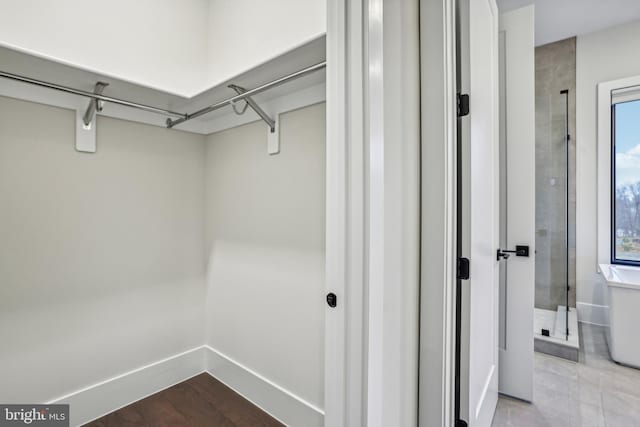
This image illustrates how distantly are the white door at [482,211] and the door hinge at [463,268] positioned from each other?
0.7 inches

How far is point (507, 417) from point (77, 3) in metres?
2.96

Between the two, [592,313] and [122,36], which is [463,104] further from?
[592,313]

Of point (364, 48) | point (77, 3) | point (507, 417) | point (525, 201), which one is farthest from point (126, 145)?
point (507, 417)

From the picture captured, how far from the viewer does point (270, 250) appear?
5.35ft

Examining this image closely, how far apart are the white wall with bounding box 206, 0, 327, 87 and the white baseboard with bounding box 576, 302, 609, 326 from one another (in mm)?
3370

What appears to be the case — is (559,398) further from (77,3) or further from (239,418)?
(77,3)

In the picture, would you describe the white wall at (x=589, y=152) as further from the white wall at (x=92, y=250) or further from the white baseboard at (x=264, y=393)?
the white wall at (x=92, y=250)

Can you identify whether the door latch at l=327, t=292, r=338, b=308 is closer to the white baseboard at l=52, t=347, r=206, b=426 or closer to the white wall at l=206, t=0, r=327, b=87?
the white wall at l=206, t=0, r=327, b=87

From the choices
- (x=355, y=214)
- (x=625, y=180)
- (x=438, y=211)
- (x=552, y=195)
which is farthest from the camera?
(x=625, y=180)

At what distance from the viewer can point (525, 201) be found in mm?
1761

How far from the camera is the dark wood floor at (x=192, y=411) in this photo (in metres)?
1.55

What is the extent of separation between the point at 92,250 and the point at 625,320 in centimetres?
334

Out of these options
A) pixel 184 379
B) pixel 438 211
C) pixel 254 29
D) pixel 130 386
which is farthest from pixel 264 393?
pixel 254 29

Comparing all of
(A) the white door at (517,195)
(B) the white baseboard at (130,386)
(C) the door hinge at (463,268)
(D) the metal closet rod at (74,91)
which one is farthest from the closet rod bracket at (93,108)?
(A) the white door at (517,195)
